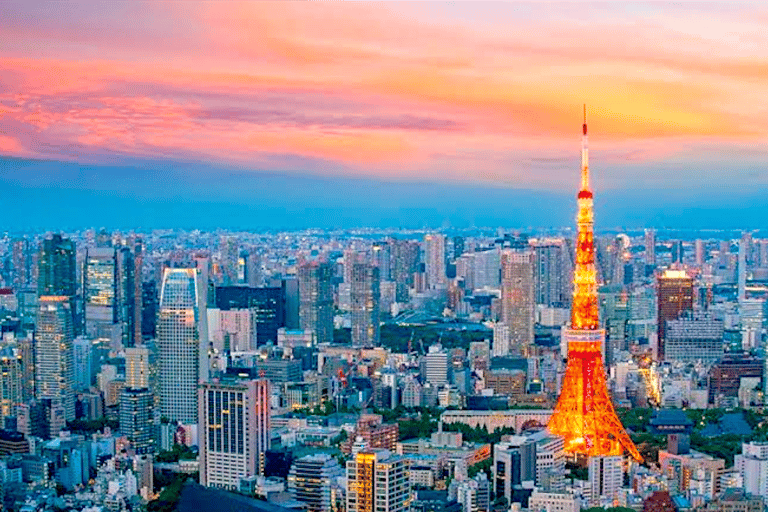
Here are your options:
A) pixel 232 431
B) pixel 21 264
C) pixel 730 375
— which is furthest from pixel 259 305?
pixel 232 431

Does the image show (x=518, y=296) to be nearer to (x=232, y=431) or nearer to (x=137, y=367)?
(x=137, y=367)

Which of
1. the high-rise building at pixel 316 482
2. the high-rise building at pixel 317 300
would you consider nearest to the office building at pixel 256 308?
the high-rise building at pixel 317 300

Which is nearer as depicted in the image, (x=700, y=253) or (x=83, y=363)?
(x=83, y=363)

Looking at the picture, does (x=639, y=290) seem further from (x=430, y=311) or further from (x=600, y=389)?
(x=600, y=389)

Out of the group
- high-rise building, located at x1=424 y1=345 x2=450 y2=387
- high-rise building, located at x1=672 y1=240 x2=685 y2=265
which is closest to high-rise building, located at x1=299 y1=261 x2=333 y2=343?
high-rise building, located at x1=424 y1=345 x2=450 y2=387

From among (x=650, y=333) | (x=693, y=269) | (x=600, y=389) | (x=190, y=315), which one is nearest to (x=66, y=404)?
(x=190, y=315)

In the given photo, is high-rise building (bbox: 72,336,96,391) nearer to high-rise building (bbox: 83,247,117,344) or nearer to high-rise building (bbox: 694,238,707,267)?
high-rise building (bbox: 83,247,117,344)
